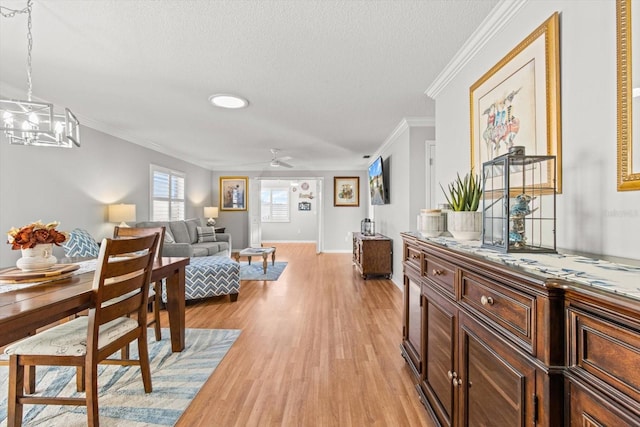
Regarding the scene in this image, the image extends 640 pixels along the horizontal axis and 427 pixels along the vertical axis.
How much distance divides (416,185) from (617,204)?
9.36ft

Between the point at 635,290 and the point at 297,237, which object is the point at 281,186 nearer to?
the point at 297,237

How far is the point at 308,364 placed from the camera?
2201 millimetres

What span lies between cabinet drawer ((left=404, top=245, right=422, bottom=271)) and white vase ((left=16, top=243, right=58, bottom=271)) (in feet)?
7.49

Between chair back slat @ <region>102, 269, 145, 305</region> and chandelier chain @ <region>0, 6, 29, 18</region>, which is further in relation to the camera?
chandelier chain @ <region>0, 6, 29, 18</region>

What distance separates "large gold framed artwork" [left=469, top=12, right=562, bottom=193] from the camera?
4.35 feet

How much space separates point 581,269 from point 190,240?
602cm

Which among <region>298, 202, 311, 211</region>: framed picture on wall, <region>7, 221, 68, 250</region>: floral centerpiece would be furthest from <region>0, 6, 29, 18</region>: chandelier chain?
<region>298, 202, 311, 211</region>: framed picture on wall

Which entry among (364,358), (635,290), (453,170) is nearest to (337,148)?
(453,170)

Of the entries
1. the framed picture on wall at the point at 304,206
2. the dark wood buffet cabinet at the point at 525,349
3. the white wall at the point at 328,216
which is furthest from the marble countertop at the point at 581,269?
the framed picture on wall at the point at 304,206

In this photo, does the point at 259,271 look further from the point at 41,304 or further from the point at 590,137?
the point at 590,137

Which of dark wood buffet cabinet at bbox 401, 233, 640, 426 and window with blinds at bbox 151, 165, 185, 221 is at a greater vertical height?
window with blinds at bbox 151, 165, 185, 221

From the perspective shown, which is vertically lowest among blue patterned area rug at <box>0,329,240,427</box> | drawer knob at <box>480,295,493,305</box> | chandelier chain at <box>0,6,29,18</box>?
blue patterned area rug at <box>0,329,240,427</box>

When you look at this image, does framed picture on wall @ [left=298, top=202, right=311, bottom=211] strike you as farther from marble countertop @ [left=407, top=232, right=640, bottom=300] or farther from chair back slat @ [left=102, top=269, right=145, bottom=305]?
marble countertop @ [left=407, top=232, right=640, bottom=300]

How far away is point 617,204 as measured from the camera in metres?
1.05
